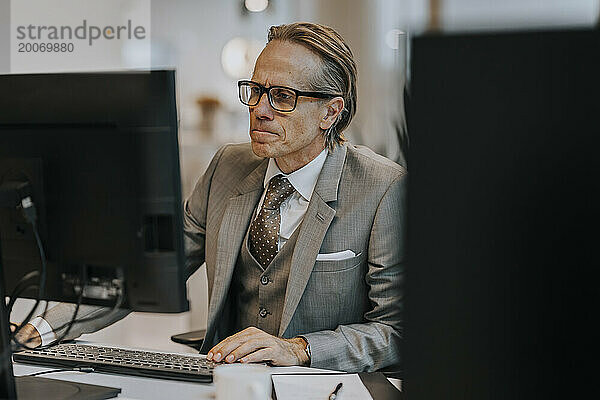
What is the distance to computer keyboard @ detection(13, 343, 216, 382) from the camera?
1235 mm

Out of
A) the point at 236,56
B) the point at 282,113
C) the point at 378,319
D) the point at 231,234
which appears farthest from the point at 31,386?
the point at 236,56

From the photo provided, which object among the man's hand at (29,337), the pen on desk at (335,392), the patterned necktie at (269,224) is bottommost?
the pen on desk at (335,392)

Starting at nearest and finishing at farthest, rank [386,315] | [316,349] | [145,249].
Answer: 1. [145,249]
2. [316,349]
3. [386,315]

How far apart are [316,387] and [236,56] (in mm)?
2794

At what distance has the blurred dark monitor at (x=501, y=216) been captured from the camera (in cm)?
51

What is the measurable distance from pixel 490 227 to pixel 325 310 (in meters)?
1.22

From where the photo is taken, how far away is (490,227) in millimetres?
521

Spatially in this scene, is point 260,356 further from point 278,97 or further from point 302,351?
point 278,97

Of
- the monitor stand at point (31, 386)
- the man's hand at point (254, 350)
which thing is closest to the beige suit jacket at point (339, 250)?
the man's hand at point (254, 350)

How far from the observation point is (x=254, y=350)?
1.36 metres

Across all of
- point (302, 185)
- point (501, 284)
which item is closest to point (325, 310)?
point (302, 185)

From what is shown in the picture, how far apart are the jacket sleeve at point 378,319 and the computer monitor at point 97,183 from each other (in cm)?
51

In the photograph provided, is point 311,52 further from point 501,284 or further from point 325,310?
point 501,284

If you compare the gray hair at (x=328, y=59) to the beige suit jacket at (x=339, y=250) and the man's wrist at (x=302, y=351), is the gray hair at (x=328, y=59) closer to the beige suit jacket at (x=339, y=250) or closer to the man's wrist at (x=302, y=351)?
the beige suit jacket at (x=339, y=250)
